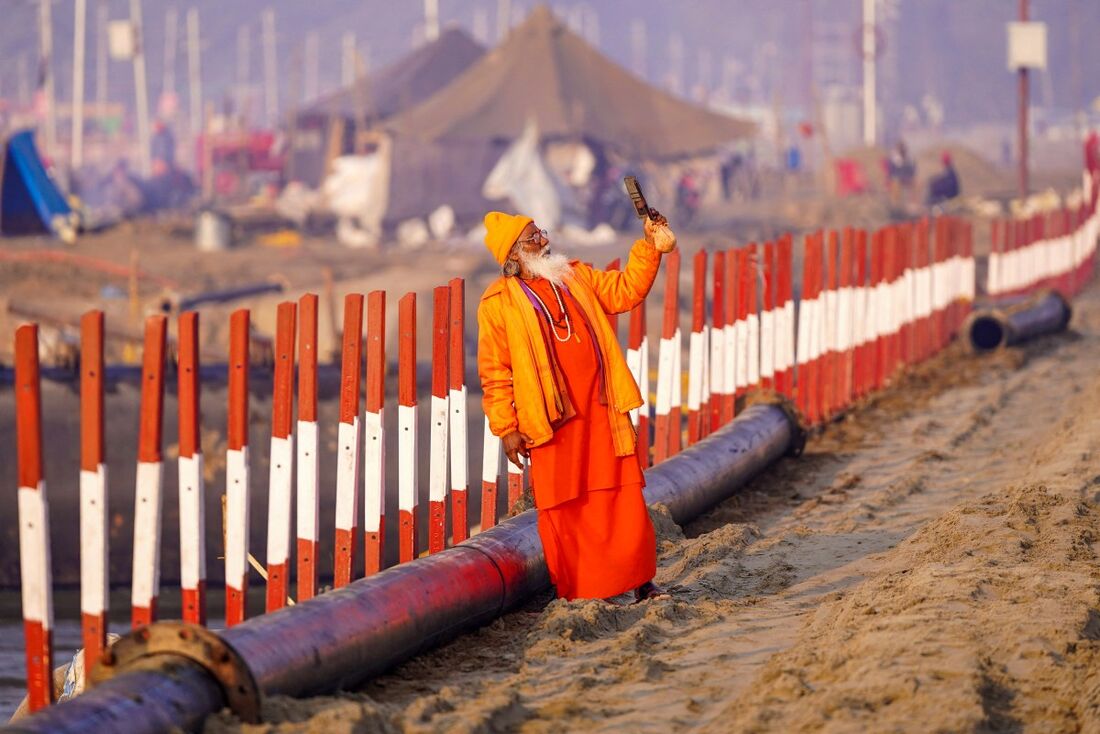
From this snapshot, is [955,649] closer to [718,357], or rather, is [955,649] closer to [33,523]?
[33,523]

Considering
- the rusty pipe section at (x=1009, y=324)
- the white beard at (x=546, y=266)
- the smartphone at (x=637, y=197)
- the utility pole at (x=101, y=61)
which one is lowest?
the rusty pipe section at (x=1009, y=324)

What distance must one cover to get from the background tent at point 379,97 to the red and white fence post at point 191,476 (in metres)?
39.9

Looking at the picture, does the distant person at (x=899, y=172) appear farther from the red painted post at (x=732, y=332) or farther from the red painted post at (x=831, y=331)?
the red painted post at (x=732, y=332)

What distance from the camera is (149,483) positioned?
555cm

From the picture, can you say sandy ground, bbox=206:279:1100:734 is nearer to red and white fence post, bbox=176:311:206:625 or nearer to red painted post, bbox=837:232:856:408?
red and white fence post, bbox=176:311:206:625

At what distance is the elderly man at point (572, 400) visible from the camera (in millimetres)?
6559

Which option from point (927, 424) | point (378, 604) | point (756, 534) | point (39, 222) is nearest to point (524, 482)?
point (756, 534)

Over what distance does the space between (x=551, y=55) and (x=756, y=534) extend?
33.5m

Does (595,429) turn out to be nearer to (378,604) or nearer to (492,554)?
(492,554)

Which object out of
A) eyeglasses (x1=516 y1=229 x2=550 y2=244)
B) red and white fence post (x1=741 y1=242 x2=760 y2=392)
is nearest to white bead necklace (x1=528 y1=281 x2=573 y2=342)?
eyeglasses (x1=516 y1=229 x2=550 y2=244)

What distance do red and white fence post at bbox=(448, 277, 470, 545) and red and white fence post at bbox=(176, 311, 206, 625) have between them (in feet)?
5.71

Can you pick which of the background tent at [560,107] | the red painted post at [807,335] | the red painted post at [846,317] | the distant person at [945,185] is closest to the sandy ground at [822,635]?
the red painted post at [807,335]

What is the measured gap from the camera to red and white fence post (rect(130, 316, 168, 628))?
18.1 feet

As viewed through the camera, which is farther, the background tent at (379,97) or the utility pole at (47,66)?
the utility pole at (47,66)
